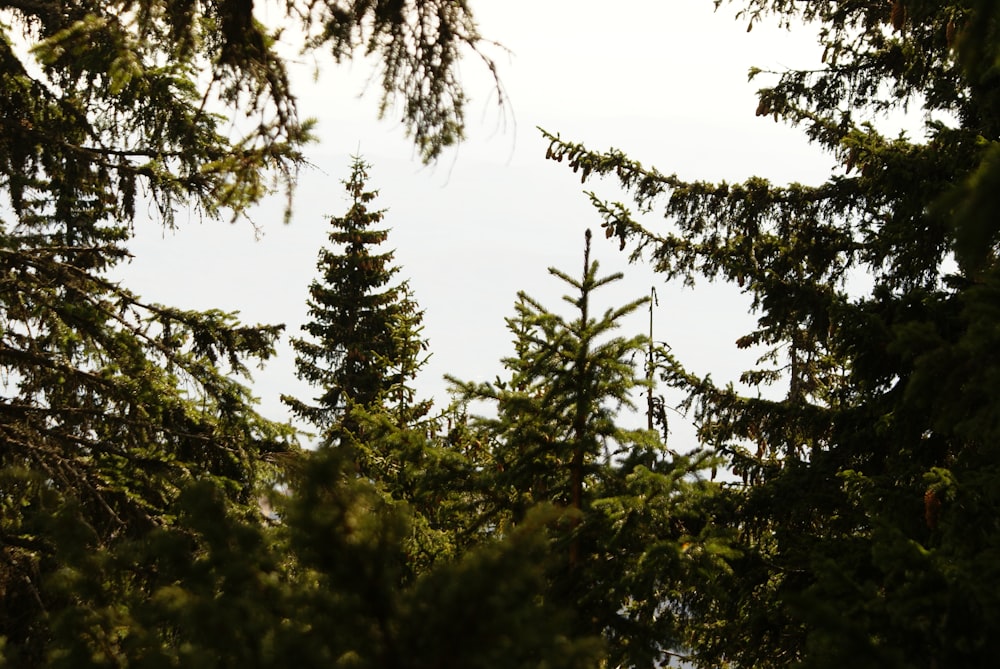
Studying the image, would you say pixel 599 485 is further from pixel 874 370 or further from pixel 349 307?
pixel 349 307

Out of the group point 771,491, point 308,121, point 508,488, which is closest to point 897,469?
point 771,491

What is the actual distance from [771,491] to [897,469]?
52.1 inches

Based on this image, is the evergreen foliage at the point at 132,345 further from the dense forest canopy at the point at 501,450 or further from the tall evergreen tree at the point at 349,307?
the tall evergreen tree at the point at 349,307

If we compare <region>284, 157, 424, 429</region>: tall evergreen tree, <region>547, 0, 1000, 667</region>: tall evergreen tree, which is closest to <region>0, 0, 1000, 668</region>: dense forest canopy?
<region>547, 0, 1000, 667</region>: tall evergreen tree

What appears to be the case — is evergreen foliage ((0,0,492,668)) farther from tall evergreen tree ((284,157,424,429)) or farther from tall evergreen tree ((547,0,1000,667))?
tall evergreen tree ((284,157,424,429))

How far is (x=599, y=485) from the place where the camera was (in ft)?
20.8

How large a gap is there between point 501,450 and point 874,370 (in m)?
3.80

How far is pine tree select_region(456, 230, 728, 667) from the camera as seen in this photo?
548 cm

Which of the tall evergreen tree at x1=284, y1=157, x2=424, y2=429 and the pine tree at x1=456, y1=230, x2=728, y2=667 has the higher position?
the tall evergreen tree at x1=284, y1=157, x2=424, y2=429

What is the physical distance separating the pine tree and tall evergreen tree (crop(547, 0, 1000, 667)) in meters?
1.02

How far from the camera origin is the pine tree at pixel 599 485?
5484mm

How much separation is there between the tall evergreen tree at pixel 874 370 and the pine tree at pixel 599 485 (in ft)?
3.34

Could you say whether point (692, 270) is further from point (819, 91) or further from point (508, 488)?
point (508, 488)

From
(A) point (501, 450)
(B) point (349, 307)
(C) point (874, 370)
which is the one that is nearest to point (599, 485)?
(A) point (501, 450)
